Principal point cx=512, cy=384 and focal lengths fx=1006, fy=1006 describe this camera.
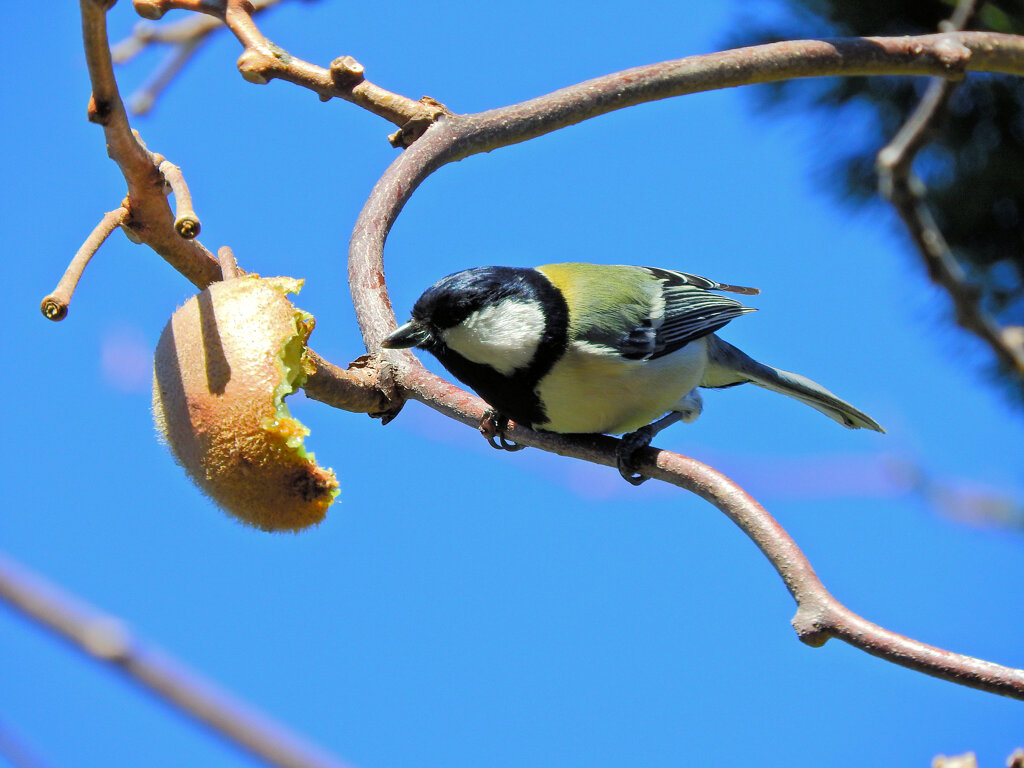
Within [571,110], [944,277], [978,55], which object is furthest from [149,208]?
[978,55]

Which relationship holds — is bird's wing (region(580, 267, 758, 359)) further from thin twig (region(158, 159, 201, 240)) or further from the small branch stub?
thin twig (region(158, 159, 201, 240))

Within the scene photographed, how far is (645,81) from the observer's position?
97.8 inches

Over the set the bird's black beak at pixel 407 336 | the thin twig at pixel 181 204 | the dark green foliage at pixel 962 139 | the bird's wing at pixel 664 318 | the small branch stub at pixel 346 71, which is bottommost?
the thin twig at pixel 181 204

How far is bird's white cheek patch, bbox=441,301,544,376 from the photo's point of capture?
270 centimetres

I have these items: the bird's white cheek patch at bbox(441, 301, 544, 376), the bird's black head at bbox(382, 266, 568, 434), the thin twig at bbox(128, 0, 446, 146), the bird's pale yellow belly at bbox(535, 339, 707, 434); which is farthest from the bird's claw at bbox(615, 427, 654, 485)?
the thin twig at bbox(128, 0, 446, 146)

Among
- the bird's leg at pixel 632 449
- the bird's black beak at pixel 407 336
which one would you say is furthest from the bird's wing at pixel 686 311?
the bird's black beak at pixel 407 336

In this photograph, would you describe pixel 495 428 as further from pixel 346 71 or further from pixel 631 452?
pixel 346 71

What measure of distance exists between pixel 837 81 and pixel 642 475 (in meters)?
3.33

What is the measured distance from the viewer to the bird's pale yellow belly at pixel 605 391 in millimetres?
2672

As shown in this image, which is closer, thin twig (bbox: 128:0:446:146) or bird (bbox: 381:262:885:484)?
thin twig (bbox: 128:0:446:146)

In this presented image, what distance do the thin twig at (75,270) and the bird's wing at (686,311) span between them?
1.56 meters

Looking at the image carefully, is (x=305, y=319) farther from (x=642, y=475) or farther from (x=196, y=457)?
(x=642, y=475)

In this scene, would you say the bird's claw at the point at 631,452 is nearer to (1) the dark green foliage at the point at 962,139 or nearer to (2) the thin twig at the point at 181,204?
(2) the thin twig at the point at 181,204

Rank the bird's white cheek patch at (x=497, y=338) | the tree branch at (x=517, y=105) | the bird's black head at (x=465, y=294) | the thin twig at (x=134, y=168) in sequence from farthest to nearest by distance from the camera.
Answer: the bird's white cheek patch at (x=497, y=338)
the bird's black head at (x=465, y=294)
the tree branch at (x=517, y=105)
the thin twig at (x=134, y=168)
